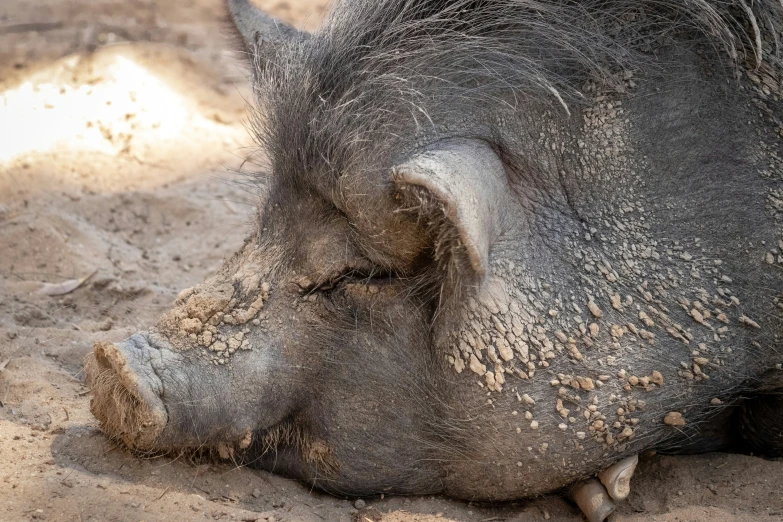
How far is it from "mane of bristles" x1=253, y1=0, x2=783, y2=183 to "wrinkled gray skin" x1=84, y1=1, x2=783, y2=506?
19 mm

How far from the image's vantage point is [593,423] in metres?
2.50

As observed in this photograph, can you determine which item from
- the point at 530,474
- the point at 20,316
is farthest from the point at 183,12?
the point at 530,474

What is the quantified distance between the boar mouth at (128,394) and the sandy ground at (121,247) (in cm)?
12

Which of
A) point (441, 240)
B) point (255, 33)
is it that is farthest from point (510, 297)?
point (255, 33)

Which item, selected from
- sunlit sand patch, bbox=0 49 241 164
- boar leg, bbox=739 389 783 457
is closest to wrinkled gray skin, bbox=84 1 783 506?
boar leg, bbox=739 389 783 457

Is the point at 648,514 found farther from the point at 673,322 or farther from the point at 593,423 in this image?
the point at 673,322

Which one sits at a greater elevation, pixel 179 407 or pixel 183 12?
pixel 179 407

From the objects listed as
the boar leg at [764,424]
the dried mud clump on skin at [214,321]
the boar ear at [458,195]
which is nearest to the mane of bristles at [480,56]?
the boar ear at [458,195]

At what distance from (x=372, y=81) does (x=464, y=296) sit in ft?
2.07

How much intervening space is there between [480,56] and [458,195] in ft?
1.72

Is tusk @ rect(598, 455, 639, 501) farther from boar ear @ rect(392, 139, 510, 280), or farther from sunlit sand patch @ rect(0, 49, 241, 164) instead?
sunlit sand patch @ rect(0, 49, 241, 164)

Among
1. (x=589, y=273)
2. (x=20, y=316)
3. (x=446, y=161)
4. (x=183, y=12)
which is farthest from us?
(x=183, y=12)

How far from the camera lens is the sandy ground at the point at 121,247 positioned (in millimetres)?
2650

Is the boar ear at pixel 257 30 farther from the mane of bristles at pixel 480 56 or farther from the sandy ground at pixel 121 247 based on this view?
the mane of bristles at pixel 480 56
